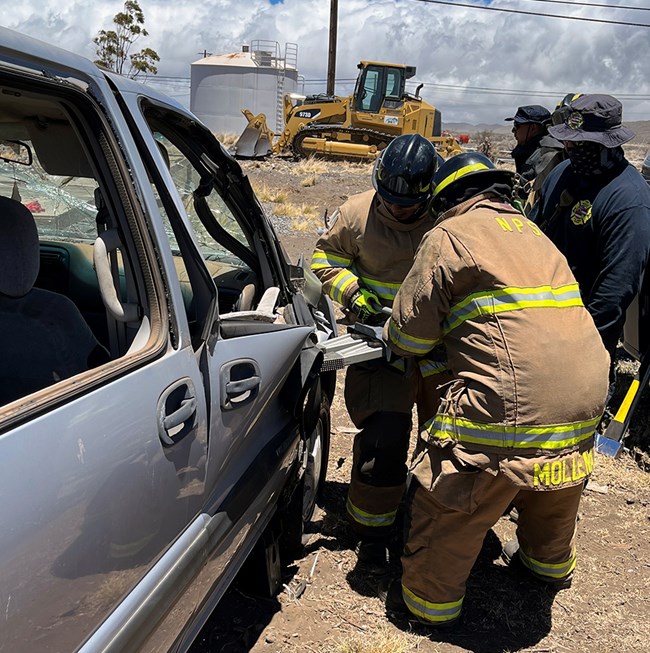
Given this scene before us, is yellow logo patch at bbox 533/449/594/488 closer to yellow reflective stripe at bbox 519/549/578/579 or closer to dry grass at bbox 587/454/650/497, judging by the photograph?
yellow reflective stripe at bbox 519/549/578/579

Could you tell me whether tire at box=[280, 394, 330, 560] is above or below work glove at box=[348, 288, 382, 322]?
below

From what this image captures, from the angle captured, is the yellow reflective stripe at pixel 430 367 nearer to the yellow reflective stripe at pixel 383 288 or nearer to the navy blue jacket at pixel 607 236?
the yellow reflective stripe at pixel 383 288

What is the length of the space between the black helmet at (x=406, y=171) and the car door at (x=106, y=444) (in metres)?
1.27

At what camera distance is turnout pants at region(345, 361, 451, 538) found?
10.4 ft

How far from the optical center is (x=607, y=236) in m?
3.89

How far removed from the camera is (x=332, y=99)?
23422mm

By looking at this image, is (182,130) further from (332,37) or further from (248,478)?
(332,37)

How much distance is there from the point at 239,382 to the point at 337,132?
72.3 feet

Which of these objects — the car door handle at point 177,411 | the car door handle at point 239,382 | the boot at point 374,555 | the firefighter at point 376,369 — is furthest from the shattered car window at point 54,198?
the boot at point 374,555

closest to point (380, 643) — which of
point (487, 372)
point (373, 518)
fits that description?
point (373, 518)

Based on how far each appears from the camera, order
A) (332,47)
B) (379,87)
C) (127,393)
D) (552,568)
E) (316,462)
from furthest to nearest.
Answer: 1. (332,47)
2. (379,87)
3. (316,462)
4. (552,568)
5. (127,393)

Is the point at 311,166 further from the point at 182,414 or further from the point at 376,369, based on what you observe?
the point at 182,414

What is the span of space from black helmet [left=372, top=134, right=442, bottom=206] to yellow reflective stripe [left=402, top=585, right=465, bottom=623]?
165 centimetres

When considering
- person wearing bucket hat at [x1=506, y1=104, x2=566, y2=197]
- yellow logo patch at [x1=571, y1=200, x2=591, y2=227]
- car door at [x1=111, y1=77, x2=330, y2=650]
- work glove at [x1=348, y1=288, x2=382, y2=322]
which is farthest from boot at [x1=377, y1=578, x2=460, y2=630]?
person wearing bucket hat at [x1=506, y1=104, x2=566, y2=197]
